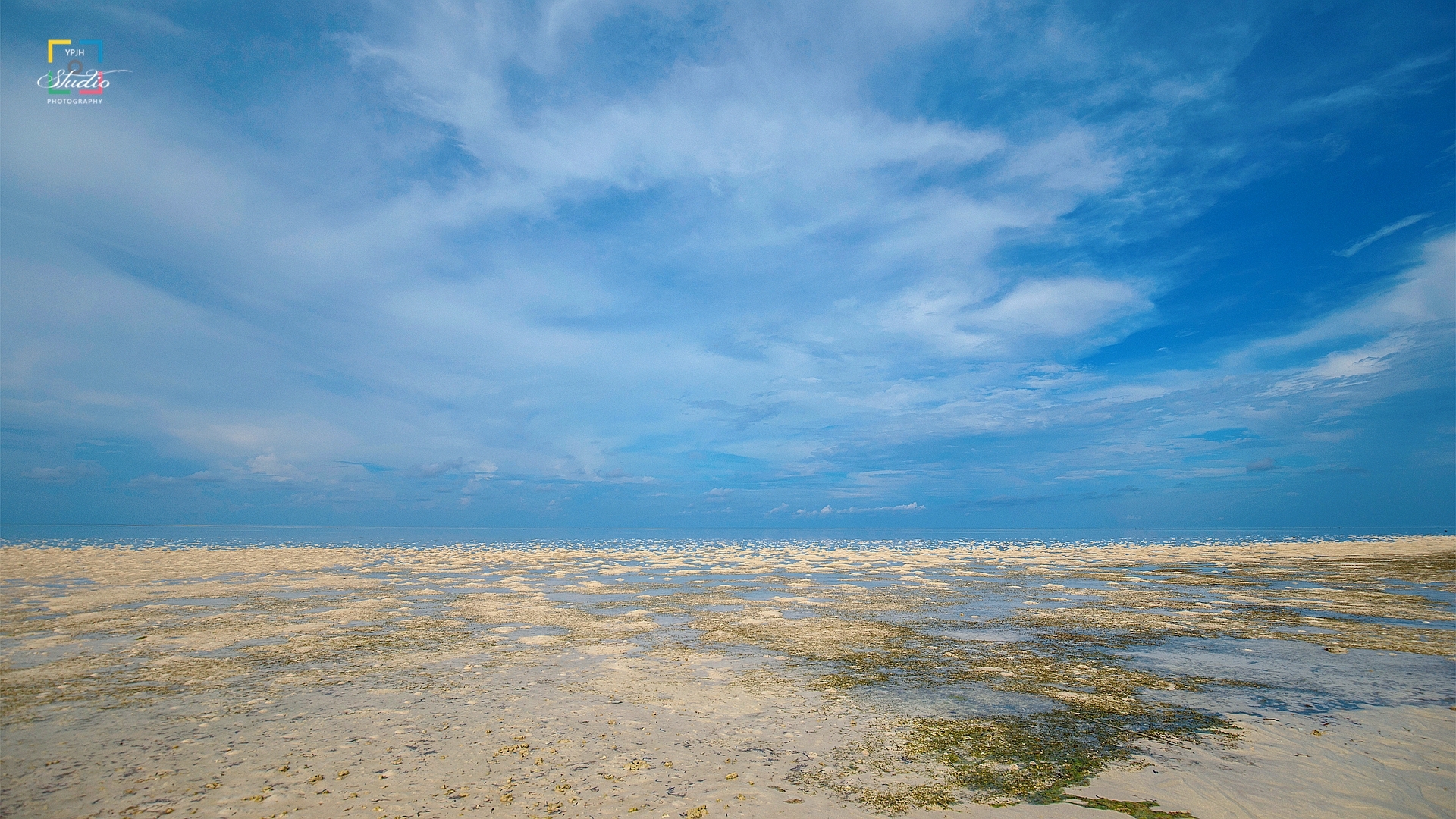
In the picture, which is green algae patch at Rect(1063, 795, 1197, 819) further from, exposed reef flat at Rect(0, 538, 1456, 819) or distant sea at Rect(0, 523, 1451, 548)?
distant sea at Rect(0, 523, 1451, 548)

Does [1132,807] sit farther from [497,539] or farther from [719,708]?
[497,539]

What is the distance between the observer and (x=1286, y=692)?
32.1ft

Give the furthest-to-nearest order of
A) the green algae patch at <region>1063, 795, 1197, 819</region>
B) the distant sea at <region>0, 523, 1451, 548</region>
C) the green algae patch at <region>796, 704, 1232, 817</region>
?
the distant sea at <region>0, 523, 1451, 548</region>, the green algae patch at <region>796, 704, 1232, 817</region>, the green algae patch at <region>1063, 795, 1197, 819</region>

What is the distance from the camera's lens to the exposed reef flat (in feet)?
20.2

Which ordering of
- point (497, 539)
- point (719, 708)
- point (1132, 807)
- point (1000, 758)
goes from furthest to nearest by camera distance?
point (497, 539)
point (719, 708)
point (1000, 758)
point (1132, 807)

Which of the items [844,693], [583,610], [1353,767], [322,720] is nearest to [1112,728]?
[1353,767]

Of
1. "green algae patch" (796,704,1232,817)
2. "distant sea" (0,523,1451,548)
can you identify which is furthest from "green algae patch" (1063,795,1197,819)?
"distant sea" (0,523,1451,548)

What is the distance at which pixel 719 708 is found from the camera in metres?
9.01

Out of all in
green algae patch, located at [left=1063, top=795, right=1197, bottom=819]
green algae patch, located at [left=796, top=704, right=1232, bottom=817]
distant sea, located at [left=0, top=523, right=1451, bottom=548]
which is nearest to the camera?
green algae patch, located at [left=1063, top=795, right=1197, bottom=819]

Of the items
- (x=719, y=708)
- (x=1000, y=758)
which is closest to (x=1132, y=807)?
(x=1000, y=758)

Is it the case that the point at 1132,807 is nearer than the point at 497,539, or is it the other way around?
the point at 1132,807

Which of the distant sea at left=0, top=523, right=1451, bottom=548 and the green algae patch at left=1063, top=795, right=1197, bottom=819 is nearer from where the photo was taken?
the green algae patch at left=1063, top=795, right=1197, bottom=819

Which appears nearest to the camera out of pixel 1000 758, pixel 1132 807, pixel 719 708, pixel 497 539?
pixel 1132 807

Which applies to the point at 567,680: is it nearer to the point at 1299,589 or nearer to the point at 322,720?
the point at 322,720
